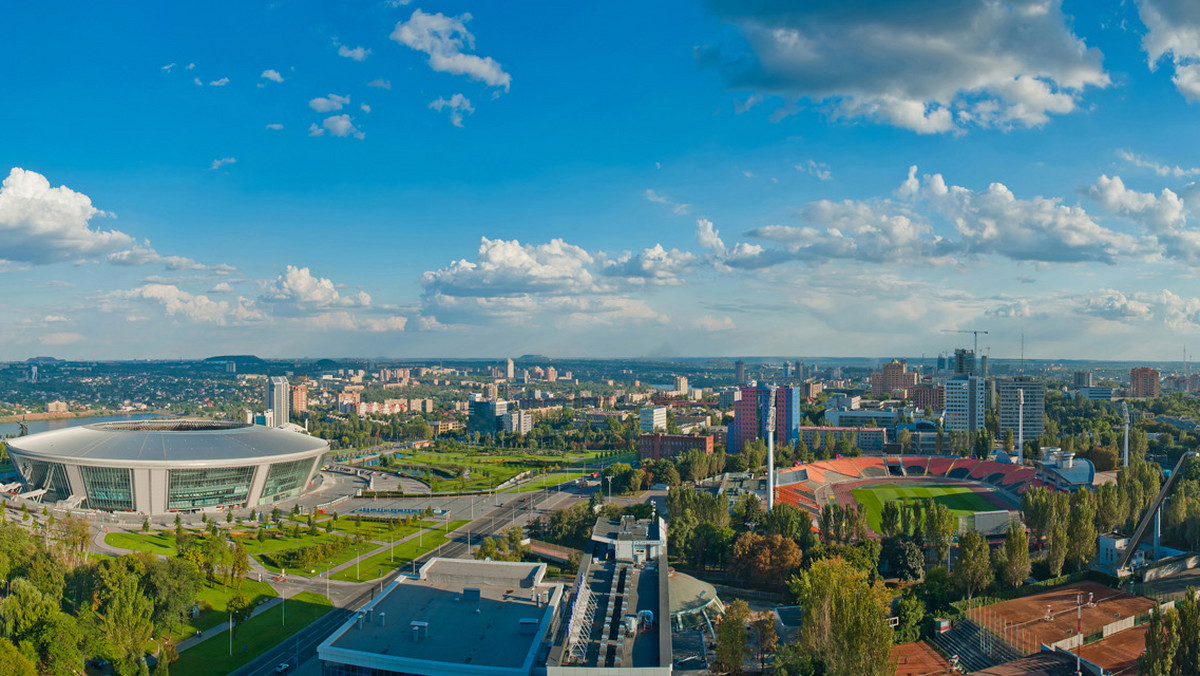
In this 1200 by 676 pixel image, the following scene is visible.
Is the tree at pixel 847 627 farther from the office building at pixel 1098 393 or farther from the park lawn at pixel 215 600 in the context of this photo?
the office building at pixel 1098 393

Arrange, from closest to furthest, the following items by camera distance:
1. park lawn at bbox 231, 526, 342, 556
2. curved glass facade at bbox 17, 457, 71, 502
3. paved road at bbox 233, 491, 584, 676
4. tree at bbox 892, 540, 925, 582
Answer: paved road at bbox 233, 491, 584, 676 → tree at bbox 892, 540, 925, 582 → park lawn at bbox 231, 526, 342, 556 → curved glass facade at bbox 17, 457, 71, 502

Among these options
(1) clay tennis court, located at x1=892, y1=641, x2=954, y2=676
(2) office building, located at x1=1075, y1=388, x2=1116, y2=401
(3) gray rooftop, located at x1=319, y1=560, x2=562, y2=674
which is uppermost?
(2) office building, located at x1=1075, y1=388, x2=1116, y2=401

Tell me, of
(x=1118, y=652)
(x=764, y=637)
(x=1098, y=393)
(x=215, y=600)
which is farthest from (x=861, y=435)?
(x=215, y=600)

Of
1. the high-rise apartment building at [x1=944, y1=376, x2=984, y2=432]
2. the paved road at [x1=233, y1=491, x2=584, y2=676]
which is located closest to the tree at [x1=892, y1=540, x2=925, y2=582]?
the paved road at [x1=233, y1=491, x2=584, y2=676]

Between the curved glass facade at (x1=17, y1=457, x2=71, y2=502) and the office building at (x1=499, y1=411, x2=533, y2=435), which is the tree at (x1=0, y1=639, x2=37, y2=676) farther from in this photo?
the office building at (x1=499, y1=411, x2=533, y2=435)

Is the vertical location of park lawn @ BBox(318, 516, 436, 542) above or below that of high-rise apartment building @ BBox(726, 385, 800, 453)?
below

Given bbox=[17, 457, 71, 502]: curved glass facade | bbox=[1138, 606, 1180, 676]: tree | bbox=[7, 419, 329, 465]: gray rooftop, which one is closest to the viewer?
bbox=[1138, 606, 1180, 676]: tree

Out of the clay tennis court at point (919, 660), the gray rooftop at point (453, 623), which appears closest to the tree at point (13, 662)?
the gray rooftop at point (453, 623)
